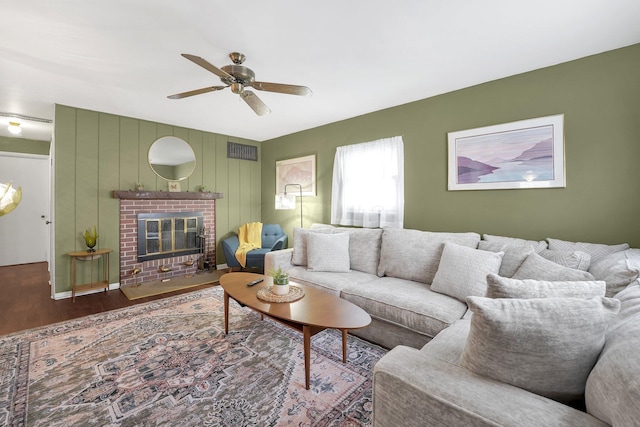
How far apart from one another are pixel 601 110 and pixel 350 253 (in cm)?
254

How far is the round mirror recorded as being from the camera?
4281 millimetres

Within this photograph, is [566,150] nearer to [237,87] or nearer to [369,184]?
[369,184]

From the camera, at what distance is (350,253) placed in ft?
10.6

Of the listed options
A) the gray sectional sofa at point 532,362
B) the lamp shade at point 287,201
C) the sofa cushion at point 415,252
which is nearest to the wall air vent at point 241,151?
the lamp shade at point 287,201

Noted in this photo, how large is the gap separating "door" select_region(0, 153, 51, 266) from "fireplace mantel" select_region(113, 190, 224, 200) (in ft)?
8.16

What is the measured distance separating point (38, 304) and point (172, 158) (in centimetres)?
246

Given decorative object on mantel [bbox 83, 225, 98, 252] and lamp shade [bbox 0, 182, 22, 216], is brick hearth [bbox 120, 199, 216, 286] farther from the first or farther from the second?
lamp shade [bbox 0, 182, 22, 216]

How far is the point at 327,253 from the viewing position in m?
3.11

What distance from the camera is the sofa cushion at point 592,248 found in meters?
2.04

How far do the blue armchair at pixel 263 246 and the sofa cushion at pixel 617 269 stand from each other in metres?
3.64

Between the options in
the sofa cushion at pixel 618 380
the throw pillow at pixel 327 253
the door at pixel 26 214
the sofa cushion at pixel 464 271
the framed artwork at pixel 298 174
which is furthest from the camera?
the door at pixel 26 214

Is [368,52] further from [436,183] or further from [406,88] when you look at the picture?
[436,183]

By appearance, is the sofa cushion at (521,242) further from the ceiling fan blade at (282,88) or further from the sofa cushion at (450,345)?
the ceiling fan blade at (282,88)

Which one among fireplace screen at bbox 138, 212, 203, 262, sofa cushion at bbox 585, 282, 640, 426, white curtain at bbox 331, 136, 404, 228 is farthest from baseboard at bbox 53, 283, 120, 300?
sofa cushion at bbox 585, 282, 640, 426
